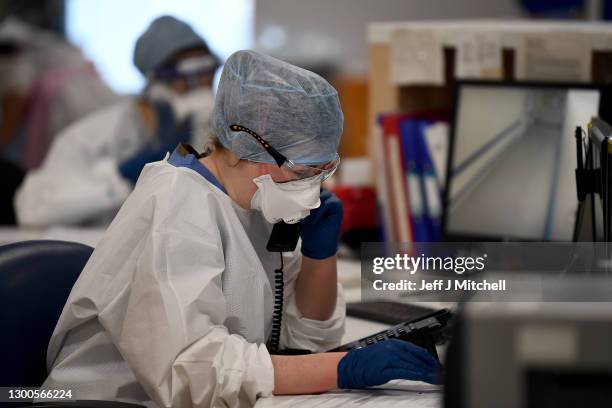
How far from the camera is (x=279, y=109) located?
1459 millimetres

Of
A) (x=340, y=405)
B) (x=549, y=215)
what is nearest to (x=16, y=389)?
(x=340, y=405)

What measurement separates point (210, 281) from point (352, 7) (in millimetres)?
4674

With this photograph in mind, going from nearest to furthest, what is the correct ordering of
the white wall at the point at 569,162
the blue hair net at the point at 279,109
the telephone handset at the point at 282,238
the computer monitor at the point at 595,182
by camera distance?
the computer monitor at the point at 595,182 → the blue hair net at the point at 279,109 → the telephone handset at the point at 282,238 → the white wall at the point at 569,162

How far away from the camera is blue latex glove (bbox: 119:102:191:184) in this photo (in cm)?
294

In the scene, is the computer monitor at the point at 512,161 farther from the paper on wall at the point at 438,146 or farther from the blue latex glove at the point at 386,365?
the blue latex glove at the point at 386,365

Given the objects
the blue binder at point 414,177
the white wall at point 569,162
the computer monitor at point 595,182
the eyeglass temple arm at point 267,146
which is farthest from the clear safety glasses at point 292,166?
the blue binder at point 414,177

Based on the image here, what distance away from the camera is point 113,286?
4.58ft

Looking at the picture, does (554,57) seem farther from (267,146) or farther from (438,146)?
(267,146)

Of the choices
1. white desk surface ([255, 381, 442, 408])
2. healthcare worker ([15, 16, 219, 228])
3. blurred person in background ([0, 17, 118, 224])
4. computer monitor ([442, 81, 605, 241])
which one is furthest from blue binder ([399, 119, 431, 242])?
blurred person in background ([0, 17, 118, 224])

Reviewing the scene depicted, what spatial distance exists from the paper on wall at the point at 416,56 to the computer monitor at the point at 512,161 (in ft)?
0.55

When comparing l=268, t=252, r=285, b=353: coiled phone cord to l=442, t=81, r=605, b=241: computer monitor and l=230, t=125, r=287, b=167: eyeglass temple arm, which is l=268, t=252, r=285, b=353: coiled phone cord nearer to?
l=230, t=125, r=287, b=167: eyeglass temple arm

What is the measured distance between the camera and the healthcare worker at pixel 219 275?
131 centimetres

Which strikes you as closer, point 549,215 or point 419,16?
point 549,215

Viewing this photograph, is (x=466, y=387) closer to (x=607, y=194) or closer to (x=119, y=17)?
(x=607, y=194)
